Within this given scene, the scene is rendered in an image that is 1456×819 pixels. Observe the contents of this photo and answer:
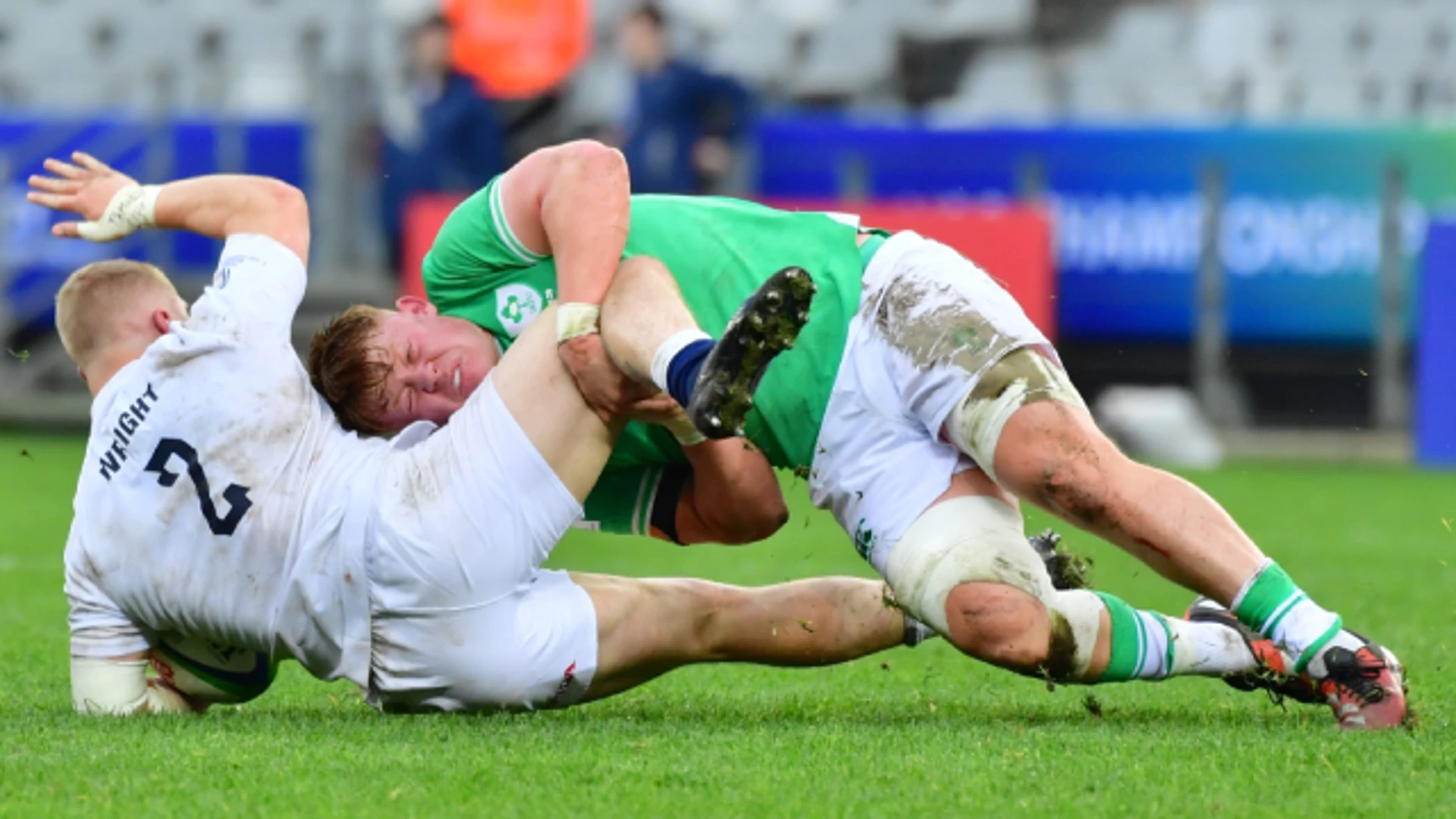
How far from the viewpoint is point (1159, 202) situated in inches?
564

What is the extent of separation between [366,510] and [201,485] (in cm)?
33

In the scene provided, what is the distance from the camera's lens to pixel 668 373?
3.90m

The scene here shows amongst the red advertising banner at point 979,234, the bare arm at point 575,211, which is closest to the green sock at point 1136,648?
the bare arm at point 575,211

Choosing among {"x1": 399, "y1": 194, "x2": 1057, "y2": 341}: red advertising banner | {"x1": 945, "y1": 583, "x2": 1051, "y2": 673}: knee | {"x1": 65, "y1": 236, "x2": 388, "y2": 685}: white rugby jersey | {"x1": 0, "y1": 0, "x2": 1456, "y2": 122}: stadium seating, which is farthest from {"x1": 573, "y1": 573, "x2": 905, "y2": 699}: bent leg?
{"x1": 0, "y1": 0, "x2": 1456, "y2": 122}: stadium seating

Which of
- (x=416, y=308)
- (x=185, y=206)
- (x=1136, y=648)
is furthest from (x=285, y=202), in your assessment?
(x=1136, y=648)

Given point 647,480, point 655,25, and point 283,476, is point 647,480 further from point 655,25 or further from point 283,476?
point 655,25

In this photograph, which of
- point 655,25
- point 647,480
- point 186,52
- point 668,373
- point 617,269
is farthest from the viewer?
point 186,52

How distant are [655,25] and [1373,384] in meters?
5.53

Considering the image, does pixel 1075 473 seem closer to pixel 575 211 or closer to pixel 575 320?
pixel 575 320

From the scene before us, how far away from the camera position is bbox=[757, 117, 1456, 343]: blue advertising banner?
14258mm

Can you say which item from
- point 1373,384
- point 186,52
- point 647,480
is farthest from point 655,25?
point 647,480

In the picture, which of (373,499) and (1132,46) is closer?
(373,499)

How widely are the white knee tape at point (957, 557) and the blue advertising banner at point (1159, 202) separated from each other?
10.3 meters

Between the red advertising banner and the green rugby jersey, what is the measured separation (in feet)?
29.7
